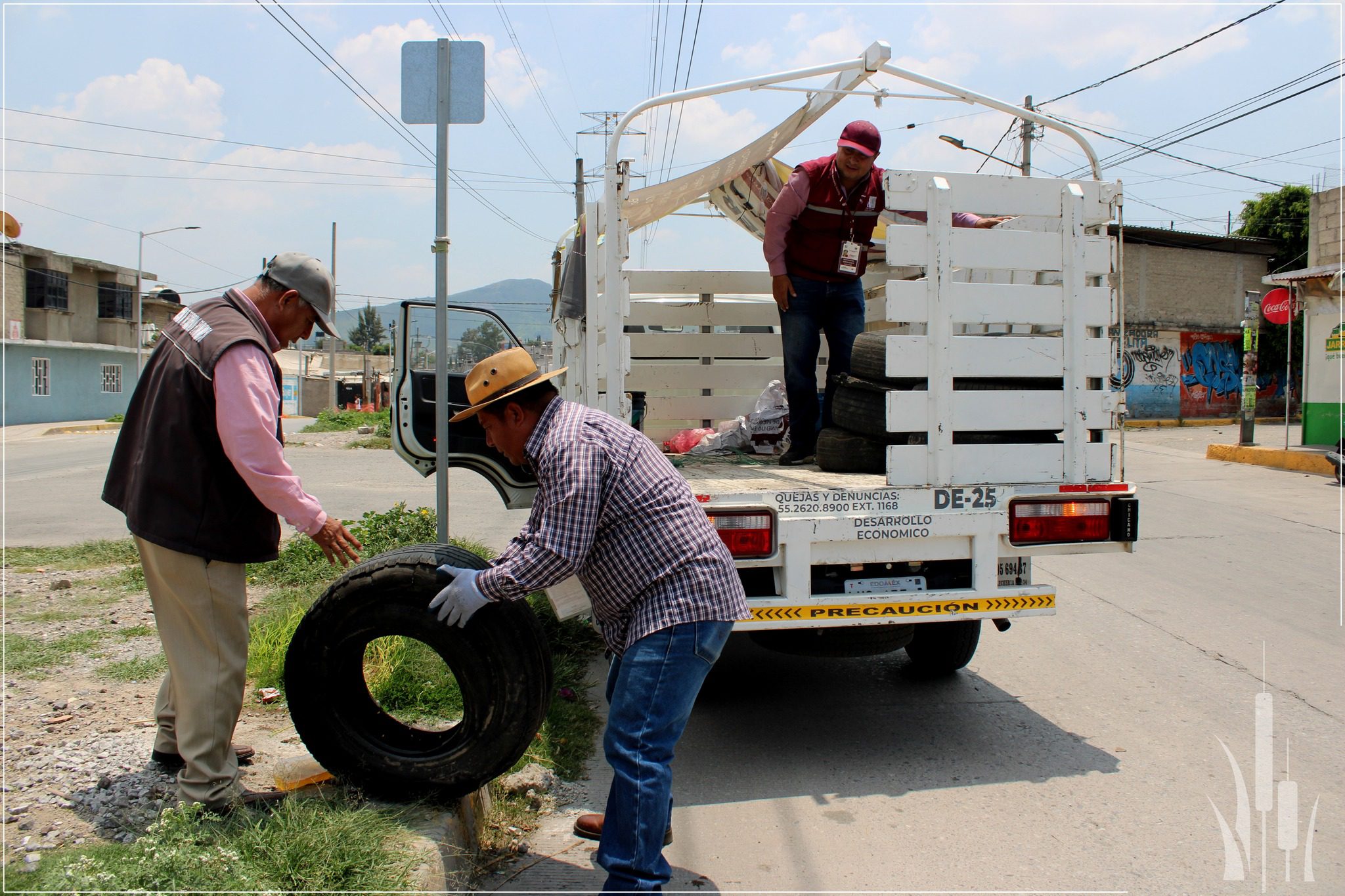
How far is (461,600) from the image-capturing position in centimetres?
286

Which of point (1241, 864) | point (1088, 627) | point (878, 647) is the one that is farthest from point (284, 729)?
point (1088, 627)

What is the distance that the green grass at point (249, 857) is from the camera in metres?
2.42

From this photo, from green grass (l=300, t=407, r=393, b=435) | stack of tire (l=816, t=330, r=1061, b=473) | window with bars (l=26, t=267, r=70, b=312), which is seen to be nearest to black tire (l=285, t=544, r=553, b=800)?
stack of tire (l=816, t=330, r=1061, b=473)

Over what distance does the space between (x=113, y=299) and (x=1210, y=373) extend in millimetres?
45772

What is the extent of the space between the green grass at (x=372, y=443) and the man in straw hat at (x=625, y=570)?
20.9 m

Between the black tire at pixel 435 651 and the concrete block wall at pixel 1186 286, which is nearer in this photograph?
the black tire at pixel 435 651

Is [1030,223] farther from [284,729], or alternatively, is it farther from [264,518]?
[284,729]

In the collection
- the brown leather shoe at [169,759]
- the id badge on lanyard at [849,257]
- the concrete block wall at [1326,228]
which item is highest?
the concrete block wall at [1326,228]

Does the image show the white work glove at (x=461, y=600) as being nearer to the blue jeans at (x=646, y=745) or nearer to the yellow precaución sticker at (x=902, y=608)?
the blue jeans at (x=646, y=745)

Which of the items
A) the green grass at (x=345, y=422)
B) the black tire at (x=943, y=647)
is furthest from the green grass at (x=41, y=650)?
the green grass at (x=345, y=422)

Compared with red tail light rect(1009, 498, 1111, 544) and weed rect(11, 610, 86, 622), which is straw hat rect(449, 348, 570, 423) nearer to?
red tail light rect(1009, 498, 1111, 544)

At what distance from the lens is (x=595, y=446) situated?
107 inches

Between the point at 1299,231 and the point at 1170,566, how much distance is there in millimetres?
28890

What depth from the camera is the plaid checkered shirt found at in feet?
8.76
